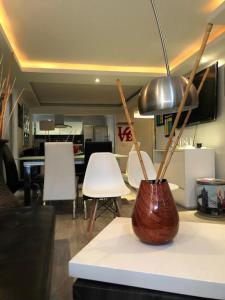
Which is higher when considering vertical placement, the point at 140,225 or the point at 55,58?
the point at 55,58

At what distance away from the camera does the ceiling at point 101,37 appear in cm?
290

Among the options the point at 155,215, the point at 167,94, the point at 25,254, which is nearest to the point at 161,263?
the point at 155,215

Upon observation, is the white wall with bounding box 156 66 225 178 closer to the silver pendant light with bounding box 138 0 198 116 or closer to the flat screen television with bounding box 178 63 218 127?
the flat screen television with bounding box 178 63 218 127

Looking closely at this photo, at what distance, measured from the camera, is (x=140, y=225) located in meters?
0.99

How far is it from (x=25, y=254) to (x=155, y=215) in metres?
0.54

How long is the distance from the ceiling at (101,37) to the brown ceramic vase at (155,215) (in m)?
2.49

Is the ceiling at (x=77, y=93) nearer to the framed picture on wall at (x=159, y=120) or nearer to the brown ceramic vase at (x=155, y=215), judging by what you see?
the framed picture on wall at (x=159, y=120)

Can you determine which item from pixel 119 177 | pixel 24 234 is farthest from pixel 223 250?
pixel 119 177

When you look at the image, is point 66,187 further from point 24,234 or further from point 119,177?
point 24,234

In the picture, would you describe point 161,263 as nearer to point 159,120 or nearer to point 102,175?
point 102,175

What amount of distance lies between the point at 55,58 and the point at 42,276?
13.6ft

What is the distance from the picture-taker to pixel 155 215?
0.96 metres

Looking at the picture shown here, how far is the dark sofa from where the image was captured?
76 cm

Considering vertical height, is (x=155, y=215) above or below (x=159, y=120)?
below
